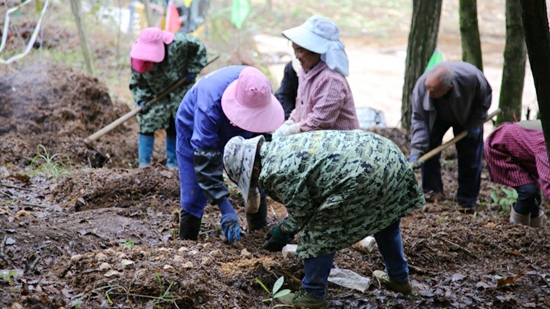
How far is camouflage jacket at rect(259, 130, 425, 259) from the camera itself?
3.38 metres

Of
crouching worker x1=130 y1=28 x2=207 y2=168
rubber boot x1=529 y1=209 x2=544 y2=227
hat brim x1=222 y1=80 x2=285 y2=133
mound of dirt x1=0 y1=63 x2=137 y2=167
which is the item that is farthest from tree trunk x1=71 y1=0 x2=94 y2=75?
rubber boot x1=529 y1=209 x2=544 y2=227

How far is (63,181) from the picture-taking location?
6.09 metres

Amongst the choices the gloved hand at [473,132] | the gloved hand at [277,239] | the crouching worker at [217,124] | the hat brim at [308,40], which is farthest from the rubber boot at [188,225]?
the gloved hand at [473,132]

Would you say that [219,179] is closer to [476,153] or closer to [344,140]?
[344,140]

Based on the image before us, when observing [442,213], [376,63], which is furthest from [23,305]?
[376,63]

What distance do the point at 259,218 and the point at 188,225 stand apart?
614 mm

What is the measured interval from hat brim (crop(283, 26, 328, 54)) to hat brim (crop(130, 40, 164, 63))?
2256 mm

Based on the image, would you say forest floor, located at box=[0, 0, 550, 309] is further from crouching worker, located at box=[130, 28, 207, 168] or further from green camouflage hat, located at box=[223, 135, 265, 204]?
crouching worker, located at box=[130, 28, 207, 168]

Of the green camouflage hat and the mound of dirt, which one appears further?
the mound of dirt

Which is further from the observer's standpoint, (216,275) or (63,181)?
(63,181)

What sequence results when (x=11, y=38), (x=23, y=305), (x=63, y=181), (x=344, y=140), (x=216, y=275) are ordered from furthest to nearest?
(x=11, y=38) → (x=63, y=181) → (x=216, y=275) → (x=344, y=140) → (x=23, y=305)

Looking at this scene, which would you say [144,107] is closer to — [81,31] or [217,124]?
[81,31]

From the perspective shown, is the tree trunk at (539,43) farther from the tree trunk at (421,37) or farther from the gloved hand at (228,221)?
the tree trunk at (421,37)

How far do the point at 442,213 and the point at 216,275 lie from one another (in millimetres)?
3203
